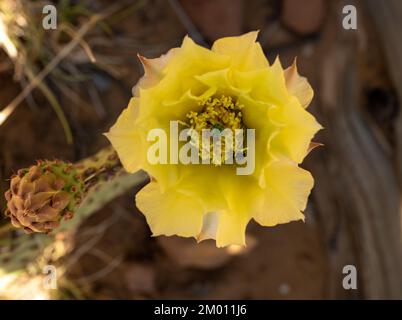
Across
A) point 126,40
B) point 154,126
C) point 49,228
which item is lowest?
point 49,228

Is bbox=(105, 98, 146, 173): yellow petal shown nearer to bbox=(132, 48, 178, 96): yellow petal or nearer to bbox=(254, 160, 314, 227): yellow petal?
bbox=(132, 48, 178, 96): yellow petal

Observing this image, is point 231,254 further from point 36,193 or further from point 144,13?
point 36,193

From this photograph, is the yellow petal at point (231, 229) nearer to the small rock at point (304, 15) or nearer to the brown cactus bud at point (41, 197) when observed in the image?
the brown cactus bud at point (41, 197)

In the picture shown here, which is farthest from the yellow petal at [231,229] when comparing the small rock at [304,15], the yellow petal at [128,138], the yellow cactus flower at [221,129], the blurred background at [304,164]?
the small rock at [304,15]

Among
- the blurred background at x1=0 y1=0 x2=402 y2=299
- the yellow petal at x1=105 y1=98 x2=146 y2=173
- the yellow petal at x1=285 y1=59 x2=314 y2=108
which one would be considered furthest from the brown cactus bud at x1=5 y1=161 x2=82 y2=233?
the blurred background at x1=0 y1=0 x2=402 y2=299

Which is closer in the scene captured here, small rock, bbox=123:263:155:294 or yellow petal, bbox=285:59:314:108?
yellow petal, bbox=285:59:314:108

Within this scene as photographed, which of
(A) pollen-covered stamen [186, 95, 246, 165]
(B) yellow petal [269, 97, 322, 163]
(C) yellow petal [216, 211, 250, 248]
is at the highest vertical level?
(A) pollen-covered stamen [186, 95, 246, 165]
